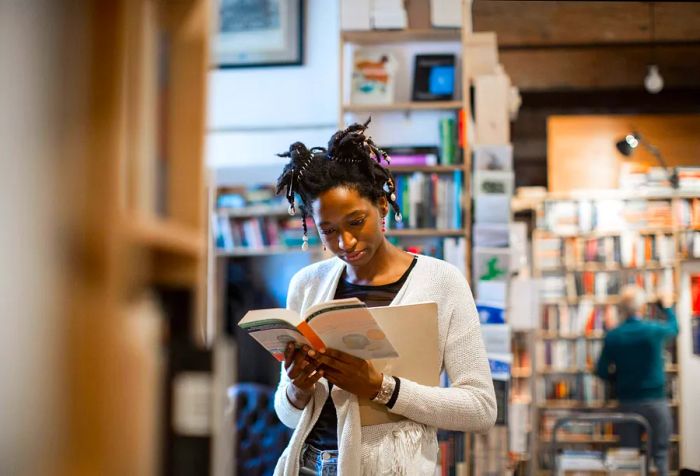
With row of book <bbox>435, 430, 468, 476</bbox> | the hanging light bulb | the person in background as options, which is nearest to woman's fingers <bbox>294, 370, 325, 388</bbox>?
row of book <bbox>435, 430, 468, 476</bbox>

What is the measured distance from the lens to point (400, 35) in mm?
4516

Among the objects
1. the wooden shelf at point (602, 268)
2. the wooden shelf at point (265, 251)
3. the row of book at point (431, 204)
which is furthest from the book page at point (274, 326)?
the wooden shelf at point (602, 268)

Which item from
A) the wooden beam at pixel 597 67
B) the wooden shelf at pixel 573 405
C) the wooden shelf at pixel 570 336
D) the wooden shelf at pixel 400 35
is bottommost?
the wooden shelf at pixel 573 405

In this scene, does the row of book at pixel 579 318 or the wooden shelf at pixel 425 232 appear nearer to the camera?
the wooden shelf at pixel 425 232

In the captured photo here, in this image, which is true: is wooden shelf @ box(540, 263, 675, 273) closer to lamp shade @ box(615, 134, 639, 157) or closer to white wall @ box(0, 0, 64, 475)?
lamp shade @ box(615, 134, 639, 157)

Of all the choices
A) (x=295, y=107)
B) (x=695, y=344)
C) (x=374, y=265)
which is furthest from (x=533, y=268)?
(x=374, y=265)

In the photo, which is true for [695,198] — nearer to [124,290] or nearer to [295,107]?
[295,107]

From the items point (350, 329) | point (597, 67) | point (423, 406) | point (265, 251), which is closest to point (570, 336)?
point (597, 67)

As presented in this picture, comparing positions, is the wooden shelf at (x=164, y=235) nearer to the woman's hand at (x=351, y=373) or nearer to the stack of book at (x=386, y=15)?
the woman's hand at (x=351, y=373)

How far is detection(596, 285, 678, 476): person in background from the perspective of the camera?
579 cm

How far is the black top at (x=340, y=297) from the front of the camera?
1814mm

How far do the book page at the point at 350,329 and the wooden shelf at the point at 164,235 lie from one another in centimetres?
95

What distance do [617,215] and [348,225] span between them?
6186 millimetres

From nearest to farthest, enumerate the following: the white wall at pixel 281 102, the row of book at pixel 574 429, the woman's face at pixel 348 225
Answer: the woman's face at pixel 348 225
the white wall at pixel 281 102
the row of book at pixel 574 429
